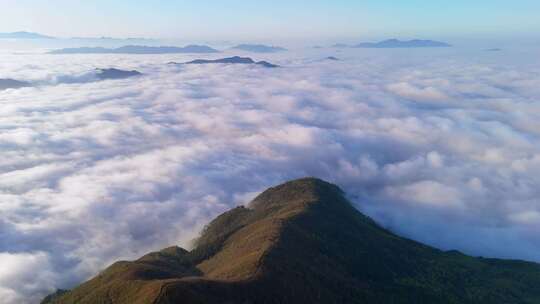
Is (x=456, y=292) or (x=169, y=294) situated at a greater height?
(x=169, y=294)

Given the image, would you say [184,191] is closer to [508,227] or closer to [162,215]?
[162,215]

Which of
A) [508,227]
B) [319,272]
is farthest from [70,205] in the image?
[508,227]

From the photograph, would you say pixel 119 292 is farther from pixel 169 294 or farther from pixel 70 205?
pixel 70 205

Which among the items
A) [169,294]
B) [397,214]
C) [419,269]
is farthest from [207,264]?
[397,214]

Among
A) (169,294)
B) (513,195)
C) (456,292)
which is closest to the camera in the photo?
(169,294)

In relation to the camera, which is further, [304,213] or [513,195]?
[513,195]

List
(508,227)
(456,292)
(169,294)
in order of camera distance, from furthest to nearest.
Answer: (508,227) < (456,292) < (169,294)
